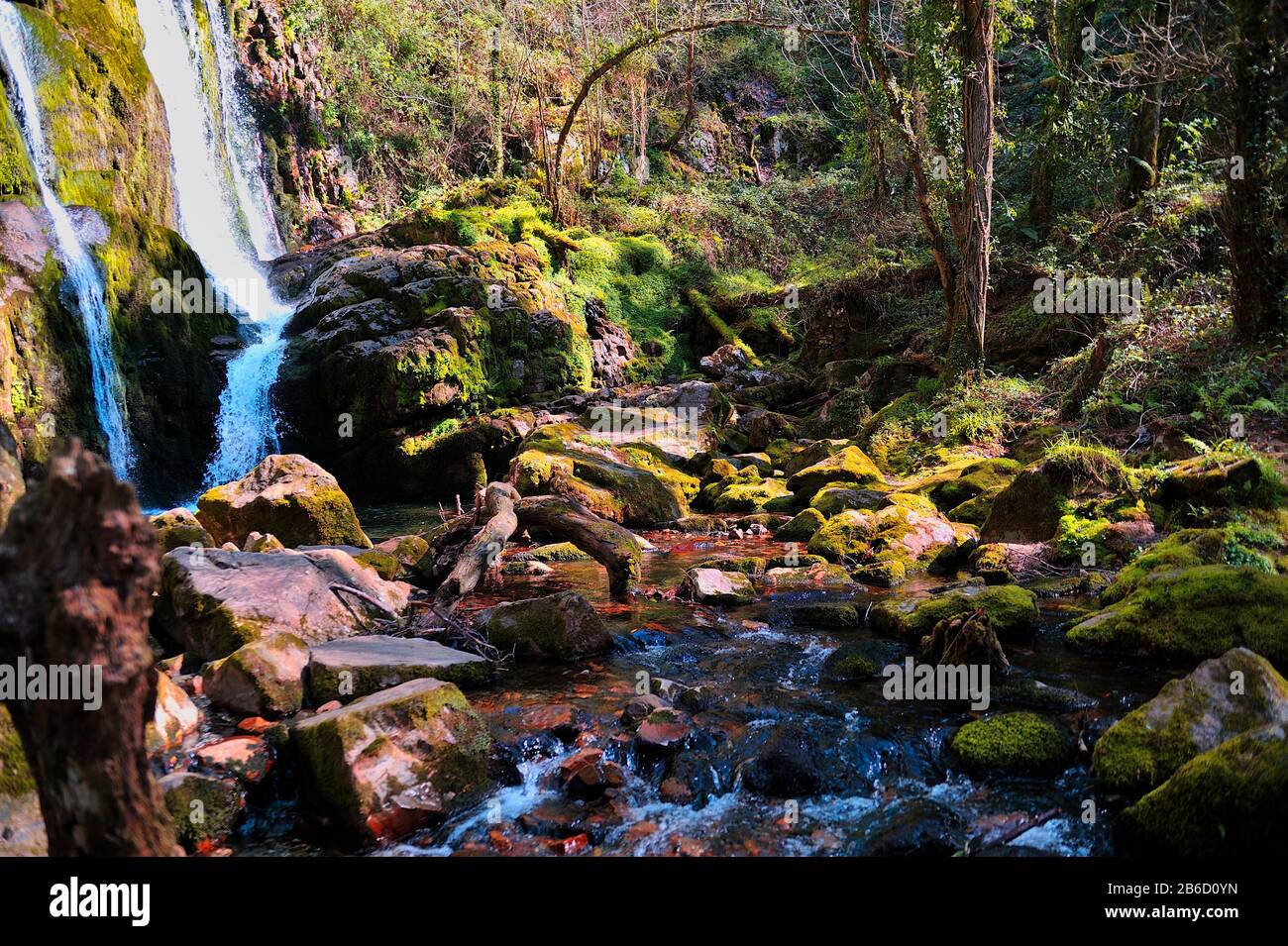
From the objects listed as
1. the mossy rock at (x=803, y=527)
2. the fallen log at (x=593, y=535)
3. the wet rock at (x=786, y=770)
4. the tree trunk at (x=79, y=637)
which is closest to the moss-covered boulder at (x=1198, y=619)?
the wet rock at (x=786, y=770)

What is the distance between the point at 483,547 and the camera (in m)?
7.89

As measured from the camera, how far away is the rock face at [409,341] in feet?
48.5

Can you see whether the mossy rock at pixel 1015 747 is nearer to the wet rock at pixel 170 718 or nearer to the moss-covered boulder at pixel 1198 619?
the moss-covered boulder at pixel 1198 619

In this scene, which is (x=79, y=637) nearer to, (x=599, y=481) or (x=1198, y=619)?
(x=1198, y=619)

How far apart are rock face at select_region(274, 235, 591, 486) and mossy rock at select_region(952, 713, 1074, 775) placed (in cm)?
1223

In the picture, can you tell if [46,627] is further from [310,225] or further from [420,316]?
[310,225]

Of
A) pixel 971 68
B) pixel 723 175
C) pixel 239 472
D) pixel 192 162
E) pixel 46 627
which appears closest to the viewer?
pixel 46 627

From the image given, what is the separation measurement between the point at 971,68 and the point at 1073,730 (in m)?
11.3

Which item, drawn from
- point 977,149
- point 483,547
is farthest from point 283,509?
point 977,149

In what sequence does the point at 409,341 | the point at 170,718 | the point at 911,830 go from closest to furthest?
the point at 911,830 < the point at 170,718 < the point at 409,341

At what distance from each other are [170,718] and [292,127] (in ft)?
77.1

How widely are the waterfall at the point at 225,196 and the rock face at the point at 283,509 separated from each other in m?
5.29

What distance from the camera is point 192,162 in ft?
60.6

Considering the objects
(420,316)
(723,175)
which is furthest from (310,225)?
(723,175)
